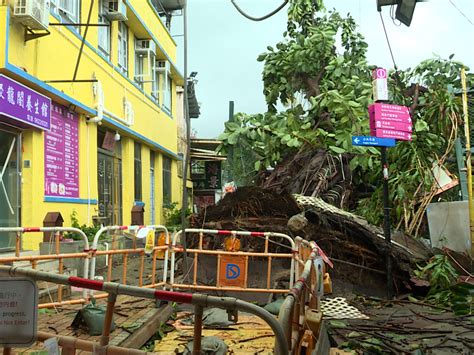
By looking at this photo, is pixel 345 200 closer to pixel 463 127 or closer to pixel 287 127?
pixel 287 127

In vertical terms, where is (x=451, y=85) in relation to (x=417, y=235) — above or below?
above

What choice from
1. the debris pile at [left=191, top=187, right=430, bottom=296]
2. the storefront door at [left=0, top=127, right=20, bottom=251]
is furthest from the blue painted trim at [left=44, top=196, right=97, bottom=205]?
the debris pile at [left=191, top=187, right=430, bottom=296]

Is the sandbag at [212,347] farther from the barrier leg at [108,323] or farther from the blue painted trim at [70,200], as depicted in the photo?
the blue painted trim at [70,200]

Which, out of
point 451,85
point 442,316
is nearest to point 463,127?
point 451,85

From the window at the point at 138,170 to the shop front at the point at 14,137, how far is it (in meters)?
7.16

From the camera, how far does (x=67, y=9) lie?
1080 cm

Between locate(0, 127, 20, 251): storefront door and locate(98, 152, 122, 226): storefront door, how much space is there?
4.02 m

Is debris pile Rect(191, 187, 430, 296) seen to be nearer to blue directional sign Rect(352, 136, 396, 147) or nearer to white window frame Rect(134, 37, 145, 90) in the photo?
blue directional sign Rect(352, 136, 396, 147)

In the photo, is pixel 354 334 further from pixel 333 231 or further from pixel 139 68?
pixel 139 68

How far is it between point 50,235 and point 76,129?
11.6ft

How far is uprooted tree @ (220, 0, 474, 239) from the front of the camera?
32.5 ft

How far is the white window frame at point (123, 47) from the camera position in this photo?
14.6 metres

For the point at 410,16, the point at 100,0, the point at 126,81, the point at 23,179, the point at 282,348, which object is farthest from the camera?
the point at 126,81

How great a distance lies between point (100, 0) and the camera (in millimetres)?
12820
